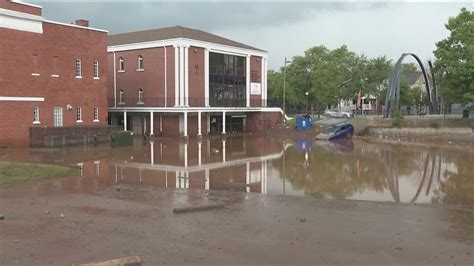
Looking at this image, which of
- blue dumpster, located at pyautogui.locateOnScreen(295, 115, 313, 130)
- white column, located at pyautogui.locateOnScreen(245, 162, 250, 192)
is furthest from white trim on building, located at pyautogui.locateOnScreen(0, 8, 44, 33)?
blue dumpster, located at pyautogui.locateOnScreen(295, 115, 313, 130)

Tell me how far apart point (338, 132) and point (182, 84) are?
16.2 meters

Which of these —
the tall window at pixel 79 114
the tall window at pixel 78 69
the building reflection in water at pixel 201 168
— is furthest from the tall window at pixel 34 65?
the building reflection in water at pixel 201 168

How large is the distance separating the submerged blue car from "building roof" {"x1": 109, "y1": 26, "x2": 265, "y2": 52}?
14.9 m

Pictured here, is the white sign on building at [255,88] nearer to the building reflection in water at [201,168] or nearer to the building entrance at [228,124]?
the building entrance at [228,124]

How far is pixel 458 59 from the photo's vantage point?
48.8 m

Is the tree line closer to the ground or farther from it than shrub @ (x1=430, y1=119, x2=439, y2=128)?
farther from it

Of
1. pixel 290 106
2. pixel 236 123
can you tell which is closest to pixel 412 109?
pixel 290 106

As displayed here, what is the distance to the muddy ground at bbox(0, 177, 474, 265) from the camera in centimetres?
954

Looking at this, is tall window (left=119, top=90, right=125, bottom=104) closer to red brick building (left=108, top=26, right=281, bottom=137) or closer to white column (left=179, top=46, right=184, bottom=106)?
red brick building (left=108, top=26, right=281, bottom=137)

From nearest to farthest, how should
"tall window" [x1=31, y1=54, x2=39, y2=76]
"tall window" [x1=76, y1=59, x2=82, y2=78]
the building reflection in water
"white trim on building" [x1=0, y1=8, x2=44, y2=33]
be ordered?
the building reflection in water, "white trim on building" [x1=0, y1=8, x2=44, y2=33], "tall window" [x1=31, y1=54, x2=39, y2=76], "tall window" [x1=76, y1=59, x2=82, y2=78]

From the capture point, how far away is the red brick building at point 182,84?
49281 millimetres

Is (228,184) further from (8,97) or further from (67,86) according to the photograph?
(67,86)

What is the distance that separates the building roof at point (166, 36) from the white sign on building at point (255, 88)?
4.34 m

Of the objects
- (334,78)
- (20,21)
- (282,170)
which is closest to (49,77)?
(20,21)
